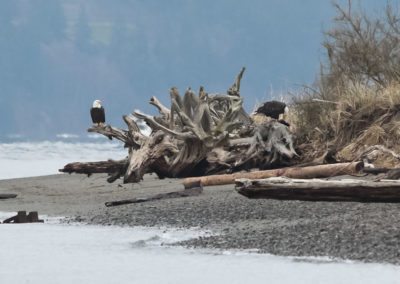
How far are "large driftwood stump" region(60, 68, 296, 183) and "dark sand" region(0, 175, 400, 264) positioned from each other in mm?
1138

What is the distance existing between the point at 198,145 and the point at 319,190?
21.0 ft

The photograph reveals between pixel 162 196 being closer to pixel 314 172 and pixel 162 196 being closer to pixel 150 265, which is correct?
pixel 314 172

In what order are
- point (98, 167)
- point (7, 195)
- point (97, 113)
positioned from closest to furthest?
point (7, 195) → point (98, 167) → point (97, 113)

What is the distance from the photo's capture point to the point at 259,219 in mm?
8984

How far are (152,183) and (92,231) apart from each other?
6111mm

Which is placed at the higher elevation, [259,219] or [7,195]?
[7,195]

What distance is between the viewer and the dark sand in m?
7.08

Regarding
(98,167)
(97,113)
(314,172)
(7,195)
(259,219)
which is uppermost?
(97,113)

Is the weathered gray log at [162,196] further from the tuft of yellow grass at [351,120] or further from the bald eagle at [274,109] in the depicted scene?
the bald eagle at [274,109]

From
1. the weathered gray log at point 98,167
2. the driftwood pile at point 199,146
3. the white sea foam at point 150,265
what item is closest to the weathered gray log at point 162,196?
the driftwood pile at point 199,146

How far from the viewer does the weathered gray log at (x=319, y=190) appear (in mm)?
8906

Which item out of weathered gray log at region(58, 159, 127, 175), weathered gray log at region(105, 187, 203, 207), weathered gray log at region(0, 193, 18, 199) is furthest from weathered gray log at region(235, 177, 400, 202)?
weathered gray log at region(58, 159, 127, 175)

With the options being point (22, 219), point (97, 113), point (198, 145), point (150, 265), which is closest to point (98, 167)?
point (198, 145)

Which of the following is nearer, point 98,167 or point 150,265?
point 150,265
